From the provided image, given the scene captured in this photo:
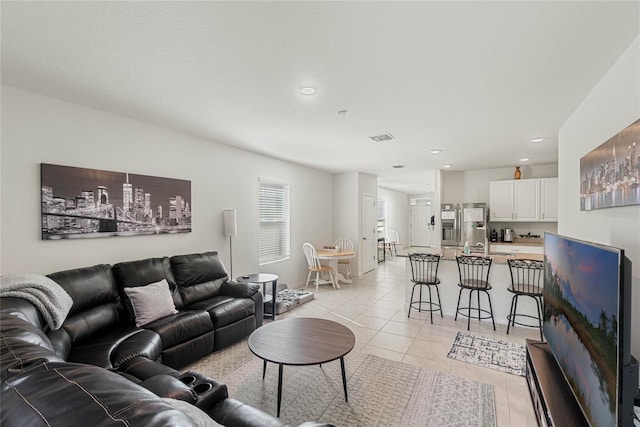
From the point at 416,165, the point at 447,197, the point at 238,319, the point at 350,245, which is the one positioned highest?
the point at 416,165

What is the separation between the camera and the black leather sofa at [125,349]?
26.5 inches

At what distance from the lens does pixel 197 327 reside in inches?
113

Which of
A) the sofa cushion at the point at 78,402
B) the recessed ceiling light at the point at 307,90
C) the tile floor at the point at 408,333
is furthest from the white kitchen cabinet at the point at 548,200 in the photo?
the sofa cushion at the point at 78,402

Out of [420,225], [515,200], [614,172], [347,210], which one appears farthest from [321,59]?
[420,225]

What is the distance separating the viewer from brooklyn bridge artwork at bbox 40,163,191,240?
2660 millimetres

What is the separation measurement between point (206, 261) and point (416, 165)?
15.1ft

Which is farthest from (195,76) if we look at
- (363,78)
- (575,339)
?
(575,339)

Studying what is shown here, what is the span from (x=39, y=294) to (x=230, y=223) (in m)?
2.34

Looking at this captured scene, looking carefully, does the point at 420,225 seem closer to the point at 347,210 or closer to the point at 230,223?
the point at 347,210

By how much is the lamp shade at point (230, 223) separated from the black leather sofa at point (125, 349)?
0.48 meters

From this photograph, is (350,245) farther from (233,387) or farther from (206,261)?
(233,387)

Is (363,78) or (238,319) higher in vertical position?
(363,78)

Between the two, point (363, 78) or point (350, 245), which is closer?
point (363, 78)

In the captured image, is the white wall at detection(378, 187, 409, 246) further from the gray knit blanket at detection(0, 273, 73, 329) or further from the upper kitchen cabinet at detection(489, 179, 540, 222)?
the gray knit blanket at detection(0, 273, 73, 329)
